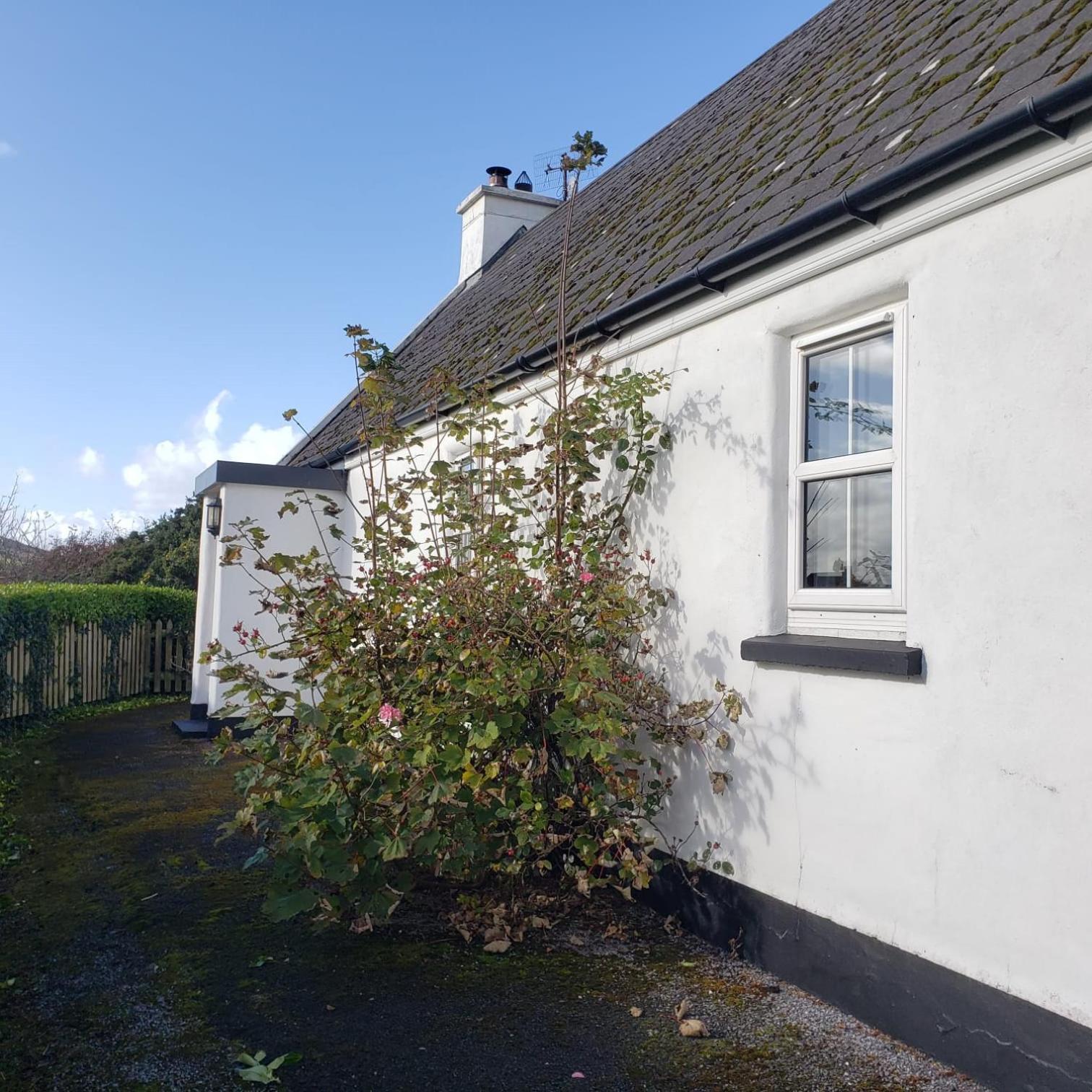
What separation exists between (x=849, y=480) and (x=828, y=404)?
41 cm

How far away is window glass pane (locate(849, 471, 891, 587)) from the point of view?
162 inches

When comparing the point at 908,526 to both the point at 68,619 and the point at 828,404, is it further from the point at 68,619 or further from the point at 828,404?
the point at 68,619

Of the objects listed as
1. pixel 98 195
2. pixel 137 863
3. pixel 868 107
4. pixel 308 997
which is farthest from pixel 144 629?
pixel 868 107

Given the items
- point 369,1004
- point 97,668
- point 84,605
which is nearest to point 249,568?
point 84,605

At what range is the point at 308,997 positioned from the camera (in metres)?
4.05

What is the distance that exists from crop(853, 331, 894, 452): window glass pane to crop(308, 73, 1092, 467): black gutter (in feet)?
Result: 1.81

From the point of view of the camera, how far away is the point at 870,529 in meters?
4.21

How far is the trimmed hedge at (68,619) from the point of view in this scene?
12.1m

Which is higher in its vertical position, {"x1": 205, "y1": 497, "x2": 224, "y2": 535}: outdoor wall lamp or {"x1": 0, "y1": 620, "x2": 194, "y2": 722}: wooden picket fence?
{"x1": 205, "y1": 497, "x2": 224, "y2": 535}: outdoor wall lamp

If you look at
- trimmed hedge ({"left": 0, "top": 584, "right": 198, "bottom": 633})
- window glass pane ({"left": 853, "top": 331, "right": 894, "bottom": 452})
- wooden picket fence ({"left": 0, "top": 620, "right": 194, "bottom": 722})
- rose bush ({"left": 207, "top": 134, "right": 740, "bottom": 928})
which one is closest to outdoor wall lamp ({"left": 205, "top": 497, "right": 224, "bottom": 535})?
wooden picket fence ({"left": 0, "top": 620, "right": 194, "bottom": 722})

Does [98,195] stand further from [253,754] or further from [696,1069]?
[696,1069]

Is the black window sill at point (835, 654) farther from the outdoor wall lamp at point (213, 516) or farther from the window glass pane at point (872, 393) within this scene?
the outdoor wall lamp at point (213, 516)

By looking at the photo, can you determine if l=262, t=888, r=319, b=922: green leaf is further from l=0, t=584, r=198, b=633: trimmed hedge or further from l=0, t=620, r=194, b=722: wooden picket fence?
l=0, t=584, r=198, b=633: trimmed hedge

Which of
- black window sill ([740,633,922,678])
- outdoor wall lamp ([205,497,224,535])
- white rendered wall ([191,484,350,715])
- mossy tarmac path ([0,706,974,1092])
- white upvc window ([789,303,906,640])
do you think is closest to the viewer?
mossy tarmac path ([0,706,974,1092])
